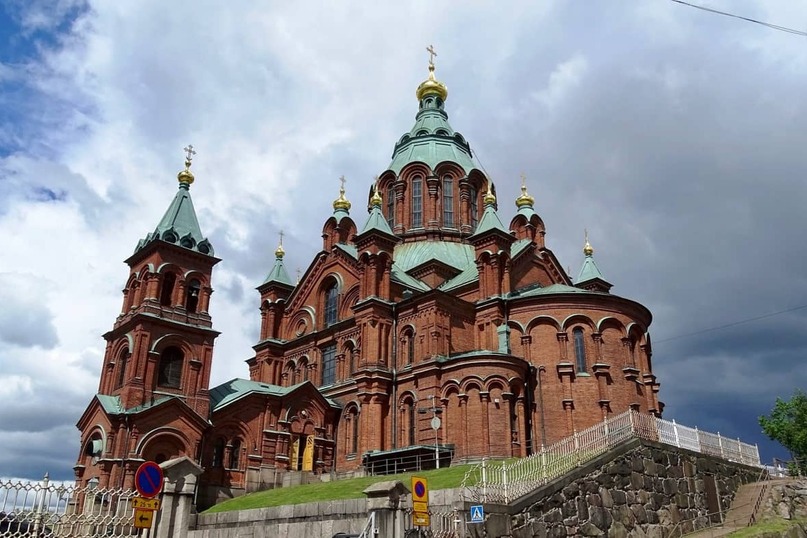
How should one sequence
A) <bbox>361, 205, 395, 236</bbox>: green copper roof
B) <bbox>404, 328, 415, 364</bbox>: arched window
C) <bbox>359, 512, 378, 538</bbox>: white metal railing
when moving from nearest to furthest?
1. <bbox>359, 512, 378, 538</bbox>: white metal railing
2. <bbox>404, 328, 415, 364</bbox>: arched window
3. <bbox>361, 205, 395, 236</bbox>: green copper roof

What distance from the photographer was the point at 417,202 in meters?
45.8

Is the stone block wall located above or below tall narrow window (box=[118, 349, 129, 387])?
below

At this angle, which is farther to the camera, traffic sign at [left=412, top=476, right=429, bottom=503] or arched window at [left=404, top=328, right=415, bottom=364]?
arched window at [left=404, top=328, right=415, bottom=364]

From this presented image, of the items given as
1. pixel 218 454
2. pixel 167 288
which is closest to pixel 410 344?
pixel 218 454

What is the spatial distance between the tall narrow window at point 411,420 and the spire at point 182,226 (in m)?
13.3

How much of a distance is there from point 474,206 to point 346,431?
1902 cm

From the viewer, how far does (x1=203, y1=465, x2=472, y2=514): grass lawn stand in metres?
21.8

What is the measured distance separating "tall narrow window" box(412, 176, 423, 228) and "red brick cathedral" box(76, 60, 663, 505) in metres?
6.93

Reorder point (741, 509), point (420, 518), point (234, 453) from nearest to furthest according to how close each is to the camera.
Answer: point (420, 518), point (741, 509), point (234, 453)

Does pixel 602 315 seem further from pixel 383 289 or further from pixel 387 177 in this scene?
pixel 387 177

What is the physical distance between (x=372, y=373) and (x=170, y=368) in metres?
9.94

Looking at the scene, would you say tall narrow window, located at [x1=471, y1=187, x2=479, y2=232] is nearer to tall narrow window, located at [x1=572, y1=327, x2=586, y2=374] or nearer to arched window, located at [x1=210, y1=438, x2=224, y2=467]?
tall narrow window, located at [x1=572, y1=327, x2=586, y2=374]

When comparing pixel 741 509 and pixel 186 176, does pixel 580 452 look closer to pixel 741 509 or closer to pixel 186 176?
pixel 741 509

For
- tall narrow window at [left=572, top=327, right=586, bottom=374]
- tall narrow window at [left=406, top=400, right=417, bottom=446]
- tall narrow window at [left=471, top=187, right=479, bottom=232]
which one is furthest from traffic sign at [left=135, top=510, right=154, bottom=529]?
tall narrow window at [left=471, top=187, right=479, bottom=232]
